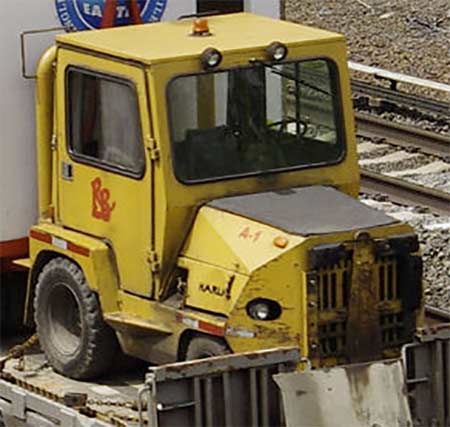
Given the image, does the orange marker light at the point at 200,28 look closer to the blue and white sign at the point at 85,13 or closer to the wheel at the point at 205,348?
the blue and white sign at the point at 85,13

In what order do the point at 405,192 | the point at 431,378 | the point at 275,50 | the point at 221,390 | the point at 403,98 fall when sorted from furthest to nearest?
the point at 403,98
the point at 405,192
the point at 275,50
the point at 431,378
the point at 221,390

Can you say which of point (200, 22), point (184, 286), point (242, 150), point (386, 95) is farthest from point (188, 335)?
point (386, 95)

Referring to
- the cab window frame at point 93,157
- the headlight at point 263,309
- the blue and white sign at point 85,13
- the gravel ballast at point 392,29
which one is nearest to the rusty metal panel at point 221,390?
the headlight at point 263,309

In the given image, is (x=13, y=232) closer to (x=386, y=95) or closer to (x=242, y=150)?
(x=242, y=150)

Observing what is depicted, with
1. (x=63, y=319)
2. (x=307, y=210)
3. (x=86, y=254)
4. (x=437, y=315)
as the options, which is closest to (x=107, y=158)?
(x=86, y=254)

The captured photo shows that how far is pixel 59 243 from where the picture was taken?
10.3m

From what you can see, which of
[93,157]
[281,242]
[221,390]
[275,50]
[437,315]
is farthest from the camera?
[437,315]

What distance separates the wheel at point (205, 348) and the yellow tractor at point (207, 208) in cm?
1

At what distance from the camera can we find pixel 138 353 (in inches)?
396

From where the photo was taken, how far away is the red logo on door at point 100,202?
10.0 meters

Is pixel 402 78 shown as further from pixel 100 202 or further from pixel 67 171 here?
pixel 100 202

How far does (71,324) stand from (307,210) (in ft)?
5.69

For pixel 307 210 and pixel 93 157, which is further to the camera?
pixel 93 157

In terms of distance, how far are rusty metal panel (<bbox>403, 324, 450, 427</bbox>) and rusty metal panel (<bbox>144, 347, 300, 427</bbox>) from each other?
666 mm
